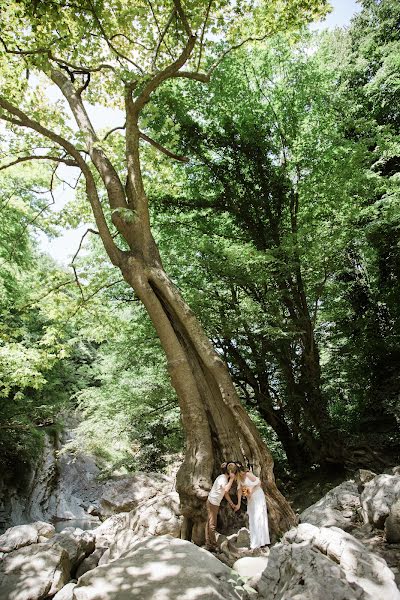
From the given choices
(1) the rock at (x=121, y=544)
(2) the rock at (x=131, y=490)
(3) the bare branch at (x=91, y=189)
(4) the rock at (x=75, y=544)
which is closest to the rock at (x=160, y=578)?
(1) the rock at (x=121, y=544)

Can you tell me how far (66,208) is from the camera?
997cm

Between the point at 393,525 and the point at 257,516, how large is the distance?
1.75 metres

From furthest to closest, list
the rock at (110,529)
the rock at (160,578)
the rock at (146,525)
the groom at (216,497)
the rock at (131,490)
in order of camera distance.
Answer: the rock at (131,490) < the rock at (110,529) < the rock at (146,525) < the groom at (216,497) < the rock at (160,578)

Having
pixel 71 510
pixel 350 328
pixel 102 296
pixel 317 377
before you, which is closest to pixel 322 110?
pixel 350 328

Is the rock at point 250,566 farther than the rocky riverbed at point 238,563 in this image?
Yes

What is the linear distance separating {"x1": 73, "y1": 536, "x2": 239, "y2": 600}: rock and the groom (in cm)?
160

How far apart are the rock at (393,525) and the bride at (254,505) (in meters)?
1.56

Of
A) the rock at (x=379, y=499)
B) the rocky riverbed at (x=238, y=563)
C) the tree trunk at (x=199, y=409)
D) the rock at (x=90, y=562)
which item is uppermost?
the tree trunk at (x=199, y=409)

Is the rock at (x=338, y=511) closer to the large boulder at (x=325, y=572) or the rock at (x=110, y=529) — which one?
the large boulder at (x=325, y=572)

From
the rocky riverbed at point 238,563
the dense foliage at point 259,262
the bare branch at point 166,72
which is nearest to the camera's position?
the rocky riverbed at point 238,563

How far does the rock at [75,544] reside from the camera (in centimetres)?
579

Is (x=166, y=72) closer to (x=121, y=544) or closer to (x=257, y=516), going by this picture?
(x=257, y=516)

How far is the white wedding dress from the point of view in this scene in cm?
480

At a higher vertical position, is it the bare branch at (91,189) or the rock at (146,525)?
the bare branch at (91,189)
